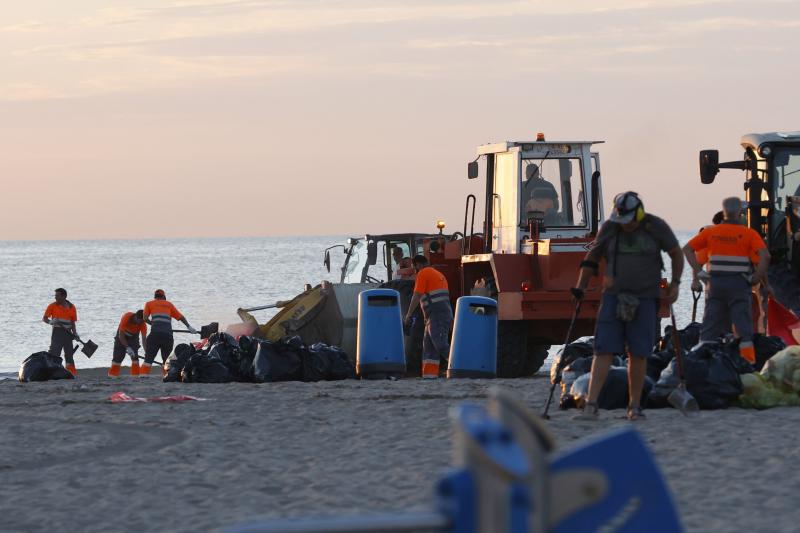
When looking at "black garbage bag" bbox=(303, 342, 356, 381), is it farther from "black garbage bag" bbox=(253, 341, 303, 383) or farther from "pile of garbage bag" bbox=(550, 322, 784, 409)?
"pile of garbage bag" bbox=(550, 322, 784, 409)

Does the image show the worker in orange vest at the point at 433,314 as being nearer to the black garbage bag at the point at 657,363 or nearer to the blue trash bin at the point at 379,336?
the blue trash bin at the point at 379,336

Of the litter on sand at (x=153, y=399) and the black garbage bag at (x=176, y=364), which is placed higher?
the black garbage bag at (x=176, y=364)

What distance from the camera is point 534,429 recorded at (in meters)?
3.05

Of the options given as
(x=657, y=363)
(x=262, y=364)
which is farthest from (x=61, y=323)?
(x=657, y=363)

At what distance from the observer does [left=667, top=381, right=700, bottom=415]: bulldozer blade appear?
39.7ft

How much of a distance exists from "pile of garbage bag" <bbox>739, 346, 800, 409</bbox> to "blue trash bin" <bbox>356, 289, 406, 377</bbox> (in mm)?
6048

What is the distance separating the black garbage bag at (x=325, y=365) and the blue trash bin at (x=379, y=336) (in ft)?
0.77

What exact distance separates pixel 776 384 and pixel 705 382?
2.39 feet

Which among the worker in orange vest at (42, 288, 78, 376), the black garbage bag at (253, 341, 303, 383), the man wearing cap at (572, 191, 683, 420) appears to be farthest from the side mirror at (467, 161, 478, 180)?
the worker in orange vest at (42, 288, 78, 376)

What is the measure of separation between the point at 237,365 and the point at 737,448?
28.8 ft

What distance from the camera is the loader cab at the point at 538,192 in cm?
1944

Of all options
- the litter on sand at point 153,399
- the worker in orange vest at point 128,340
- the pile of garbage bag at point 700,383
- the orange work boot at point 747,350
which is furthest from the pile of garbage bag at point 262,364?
the worker in orange vest at point 128,340

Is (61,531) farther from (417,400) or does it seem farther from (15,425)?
(417,400)

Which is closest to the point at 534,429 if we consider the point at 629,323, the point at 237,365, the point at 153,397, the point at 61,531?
the point at 61,531
